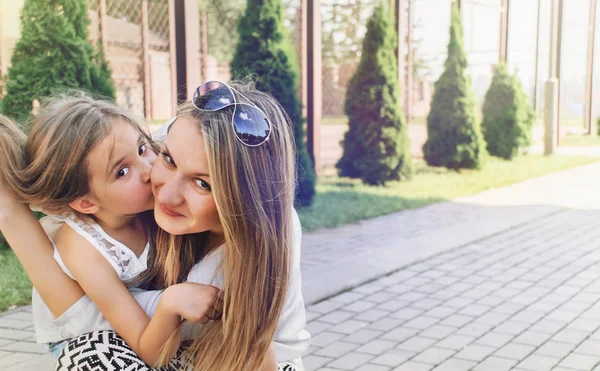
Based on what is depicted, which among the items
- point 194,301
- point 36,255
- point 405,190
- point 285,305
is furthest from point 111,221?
point 405,190

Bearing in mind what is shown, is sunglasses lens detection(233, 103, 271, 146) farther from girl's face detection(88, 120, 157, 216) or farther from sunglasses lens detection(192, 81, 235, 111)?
girl's face detection(88, 120, 157, 216)

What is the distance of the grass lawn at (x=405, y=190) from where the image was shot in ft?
A: 26.5

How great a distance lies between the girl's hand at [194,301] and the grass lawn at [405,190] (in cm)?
557

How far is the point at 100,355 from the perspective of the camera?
1.72m

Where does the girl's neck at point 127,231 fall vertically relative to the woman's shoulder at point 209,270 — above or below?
above

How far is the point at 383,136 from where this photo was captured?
10.3 meters

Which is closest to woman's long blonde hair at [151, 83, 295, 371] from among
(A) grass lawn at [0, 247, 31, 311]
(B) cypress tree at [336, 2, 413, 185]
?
(A) grass lawn at [0, 247, 31, 311]

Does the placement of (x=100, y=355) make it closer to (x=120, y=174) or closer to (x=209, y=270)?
(x=209, y=270)

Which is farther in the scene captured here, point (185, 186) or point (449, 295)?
point (449, 295)

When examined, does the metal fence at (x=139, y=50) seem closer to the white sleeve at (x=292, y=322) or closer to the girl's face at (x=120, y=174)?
the girl's face at (x=120, y=174)

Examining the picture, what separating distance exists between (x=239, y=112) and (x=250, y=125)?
4cm

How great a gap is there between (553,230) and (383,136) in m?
3.48

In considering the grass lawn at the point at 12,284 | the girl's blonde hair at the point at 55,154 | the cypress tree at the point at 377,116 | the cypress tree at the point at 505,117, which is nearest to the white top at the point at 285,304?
the girl's blonde hair at the point at 55,154

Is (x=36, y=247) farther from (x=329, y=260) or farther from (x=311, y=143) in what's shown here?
(x=311, y=143)
